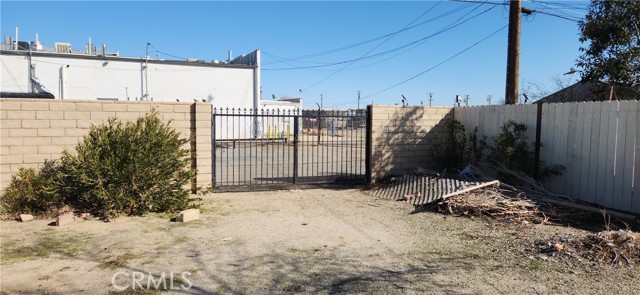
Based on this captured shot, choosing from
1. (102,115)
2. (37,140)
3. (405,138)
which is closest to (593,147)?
(405,138)

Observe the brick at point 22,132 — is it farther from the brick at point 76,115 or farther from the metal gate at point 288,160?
the metal gate at point 288,160

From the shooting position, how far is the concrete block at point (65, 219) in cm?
673

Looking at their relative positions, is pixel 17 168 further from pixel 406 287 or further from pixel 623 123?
pixel 623 123

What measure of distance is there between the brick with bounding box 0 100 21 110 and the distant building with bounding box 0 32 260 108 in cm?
1619

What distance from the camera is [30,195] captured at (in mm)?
7121

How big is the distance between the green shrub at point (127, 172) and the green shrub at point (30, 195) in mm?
300

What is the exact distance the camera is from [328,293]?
4.22 meters

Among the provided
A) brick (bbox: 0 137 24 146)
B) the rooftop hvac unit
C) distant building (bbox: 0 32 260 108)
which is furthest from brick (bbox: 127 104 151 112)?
the rooftop hvac unit

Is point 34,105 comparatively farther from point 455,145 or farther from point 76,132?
point 455,145

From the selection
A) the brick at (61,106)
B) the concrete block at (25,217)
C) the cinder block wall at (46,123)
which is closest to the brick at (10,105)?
the cinder block wall at (46,123)

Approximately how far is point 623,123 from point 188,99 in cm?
2237

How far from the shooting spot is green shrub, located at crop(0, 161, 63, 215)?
23.4 feet

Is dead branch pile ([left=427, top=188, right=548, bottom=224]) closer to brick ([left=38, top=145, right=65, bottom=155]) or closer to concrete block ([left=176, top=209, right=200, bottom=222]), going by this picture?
concrete block ([left=176, top=209, right=200, bottom=222])

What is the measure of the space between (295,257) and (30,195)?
492 centimetres
